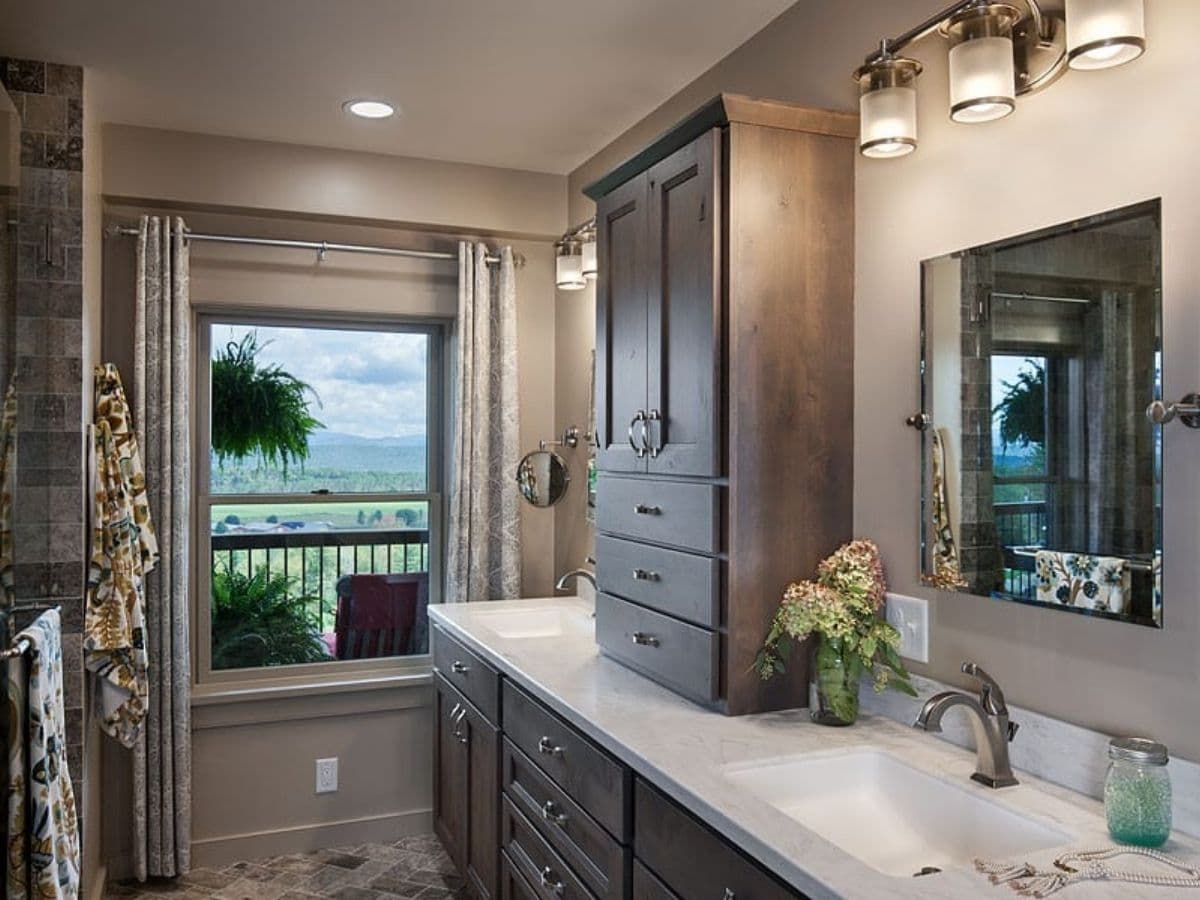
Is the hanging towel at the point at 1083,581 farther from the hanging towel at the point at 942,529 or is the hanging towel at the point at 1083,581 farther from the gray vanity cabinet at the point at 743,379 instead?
the gray vanity cabinet at the point at 743,379

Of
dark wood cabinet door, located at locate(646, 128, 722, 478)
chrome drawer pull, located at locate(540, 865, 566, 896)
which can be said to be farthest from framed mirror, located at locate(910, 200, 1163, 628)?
chrome drawer pull, located at locate(540, 865, 566, 896)

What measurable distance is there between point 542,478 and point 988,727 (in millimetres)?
2322

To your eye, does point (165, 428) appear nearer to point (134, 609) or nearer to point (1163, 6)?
point (134, 609)

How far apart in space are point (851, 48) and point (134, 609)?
2.57m

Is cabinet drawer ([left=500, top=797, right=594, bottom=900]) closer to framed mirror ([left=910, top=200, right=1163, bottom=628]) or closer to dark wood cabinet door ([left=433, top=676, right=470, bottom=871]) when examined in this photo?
dark wood cabinet door ([left=433, top=676, right=470, bottom=871])

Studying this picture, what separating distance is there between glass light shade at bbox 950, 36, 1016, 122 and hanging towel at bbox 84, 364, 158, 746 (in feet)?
8.52

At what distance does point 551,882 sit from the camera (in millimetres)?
2342

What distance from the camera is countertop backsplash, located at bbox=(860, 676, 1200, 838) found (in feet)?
4.90

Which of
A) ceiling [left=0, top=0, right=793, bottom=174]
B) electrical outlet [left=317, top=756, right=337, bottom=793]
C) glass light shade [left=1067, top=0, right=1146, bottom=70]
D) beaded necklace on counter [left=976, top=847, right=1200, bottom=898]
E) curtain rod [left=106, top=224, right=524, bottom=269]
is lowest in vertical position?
electrical outlet [left=317, top=756, right=337, bottom=793]

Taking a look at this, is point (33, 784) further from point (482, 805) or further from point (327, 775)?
point (327, 775)

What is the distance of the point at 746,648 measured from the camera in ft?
6.95

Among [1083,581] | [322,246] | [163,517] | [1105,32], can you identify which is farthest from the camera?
[322,246]

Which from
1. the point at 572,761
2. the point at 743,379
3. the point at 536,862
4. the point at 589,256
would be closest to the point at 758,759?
the point at 572,761

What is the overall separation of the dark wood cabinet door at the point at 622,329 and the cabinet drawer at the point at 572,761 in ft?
2.18
